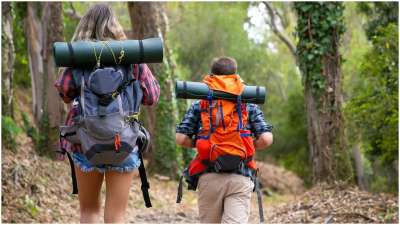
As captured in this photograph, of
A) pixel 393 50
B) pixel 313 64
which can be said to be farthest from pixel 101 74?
pixel 393 50

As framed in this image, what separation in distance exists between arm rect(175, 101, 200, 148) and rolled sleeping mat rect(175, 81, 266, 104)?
211 mm

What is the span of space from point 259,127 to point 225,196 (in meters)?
0.66

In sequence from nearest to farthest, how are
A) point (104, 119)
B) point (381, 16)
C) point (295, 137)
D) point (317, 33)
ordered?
point (104, 119) < point (317, 33) < point (381, 16) < point (295, 137)

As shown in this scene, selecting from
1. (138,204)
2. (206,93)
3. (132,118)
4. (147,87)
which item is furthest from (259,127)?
(138,204)

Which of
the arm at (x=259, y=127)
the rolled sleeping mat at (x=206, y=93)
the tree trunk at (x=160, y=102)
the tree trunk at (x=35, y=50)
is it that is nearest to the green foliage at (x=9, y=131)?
the tree trunk at (x=35, y=50)

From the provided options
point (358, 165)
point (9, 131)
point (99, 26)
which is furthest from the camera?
point (358, 165)

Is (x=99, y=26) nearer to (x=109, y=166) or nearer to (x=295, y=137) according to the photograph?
(x=109, y=166)

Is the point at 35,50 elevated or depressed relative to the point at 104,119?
elevated

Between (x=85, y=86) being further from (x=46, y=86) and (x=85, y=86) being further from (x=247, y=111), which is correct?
(x=46, y=86)

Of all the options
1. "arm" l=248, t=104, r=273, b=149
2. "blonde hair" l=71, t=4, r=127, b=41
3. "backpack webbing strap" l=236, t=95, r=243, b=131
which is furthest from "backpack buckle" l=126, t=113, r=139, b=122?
"arm" l=248, t=104, r=273, b=149

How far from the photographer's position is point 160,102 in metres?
18.2

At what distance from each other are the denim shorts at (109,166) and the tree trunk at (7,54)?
6755mm

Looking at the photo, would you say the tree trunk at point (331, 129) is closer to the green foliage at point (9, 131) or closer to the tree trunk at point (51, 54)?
the green foliage at point (9, 131)

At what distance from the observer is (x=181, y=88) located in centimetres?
587
